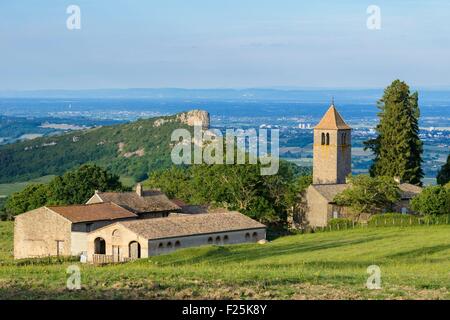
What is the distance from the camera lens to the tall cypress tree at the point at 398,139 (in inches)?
2739

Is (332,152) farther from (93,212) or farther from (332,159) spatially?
(93,212)

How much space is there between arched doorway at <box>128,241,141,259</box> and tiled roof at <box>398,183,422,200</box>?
71.6ft

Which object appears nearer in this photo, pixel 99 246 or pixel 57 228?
pixel 99 246

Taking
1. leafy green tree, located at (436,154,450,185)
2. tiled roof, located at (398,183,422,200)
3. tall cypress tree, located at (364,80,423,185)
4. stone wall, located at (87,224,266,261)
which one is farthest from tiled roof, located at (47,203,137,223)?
leafy green tree, located at (436,154,450,185)

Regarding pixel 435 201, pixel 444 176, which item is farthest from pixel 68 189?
pixel 444 176

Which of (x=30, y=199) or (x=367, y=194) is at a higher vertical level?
(x=367, y=194)

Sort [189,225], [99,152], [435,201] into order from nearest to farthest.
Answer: [189,225] < [435,201] < [99,152]

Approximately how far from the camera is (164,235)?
4828 cm

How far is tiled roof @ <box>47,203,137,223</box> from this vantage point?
173 feet

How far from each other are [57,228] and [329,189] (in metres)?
19.7

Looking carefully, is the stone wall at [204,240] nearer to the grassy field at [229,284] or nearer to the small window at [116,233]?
the small window at [116,233]

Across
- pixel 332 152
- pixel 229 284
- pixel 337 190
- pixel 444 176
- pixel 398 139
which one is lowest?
pixel 337 190

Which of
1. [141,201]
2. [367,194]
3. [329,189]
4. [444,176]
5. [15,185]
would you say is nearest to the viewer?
[141,201]
